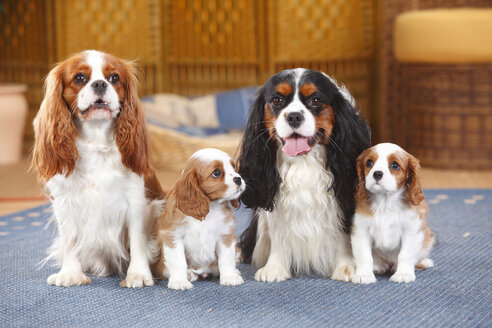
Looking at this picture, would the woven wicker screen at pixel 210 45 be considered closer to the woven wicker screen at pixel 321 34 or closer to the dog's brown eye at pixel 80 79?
the woven wicker screen at pixel 321 34

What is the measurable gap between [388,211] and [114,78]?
1.11m

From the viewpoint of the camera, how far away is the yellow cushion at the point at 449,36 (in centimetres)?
495

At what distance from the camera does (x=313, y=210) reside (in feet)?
9.04

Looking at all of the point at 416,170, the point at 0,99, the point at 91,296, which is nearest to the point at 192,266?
the point at 91,296

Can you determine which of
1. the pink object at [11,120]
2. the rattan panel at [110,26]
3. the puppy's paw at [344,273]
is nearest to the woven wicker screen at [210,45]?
the rattan panel at [110,26]

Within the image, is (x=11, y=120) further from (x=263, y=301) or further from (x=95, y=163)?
(x=263, y=301)

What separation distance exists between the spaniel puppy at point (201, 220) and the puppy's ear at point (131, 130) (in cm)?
18

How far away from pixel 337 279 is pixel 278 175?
1.49 feet

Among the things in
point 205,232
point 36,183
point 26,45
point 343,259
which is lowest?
point 36,183

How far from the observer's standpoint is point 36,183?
16.4 ft

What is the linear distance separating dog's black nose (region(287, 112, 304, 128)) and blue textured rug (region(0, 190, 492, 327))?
605 millimetres

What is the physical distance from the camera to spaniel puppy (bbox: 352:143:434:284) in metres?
2.63

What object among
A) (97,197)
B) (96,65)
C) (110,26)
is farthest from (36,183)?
(96,65)

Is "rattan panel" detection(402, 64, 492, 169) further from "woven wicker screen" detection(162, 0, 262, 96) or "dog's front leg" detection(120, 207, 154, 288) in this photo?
"dog's front leg" detection(120, 207, 154, 288)
